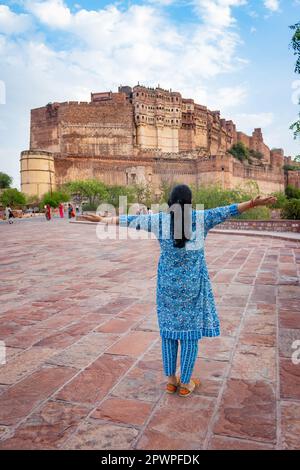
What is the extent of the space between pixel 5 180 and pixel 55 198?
22455 millimetres

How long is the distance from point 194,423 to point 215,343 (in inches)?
48.6

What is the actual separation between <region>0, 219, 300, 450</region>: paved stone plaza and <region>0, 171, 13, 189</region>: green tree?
5624cm

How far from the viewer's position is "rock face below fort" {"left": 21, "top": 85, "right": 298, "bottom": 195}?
43.2m

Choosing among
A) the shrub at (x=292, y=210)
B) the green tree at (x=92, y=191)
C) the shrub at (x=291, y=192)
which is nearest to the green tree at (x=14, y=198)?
the green tree at (x=92, y=191)

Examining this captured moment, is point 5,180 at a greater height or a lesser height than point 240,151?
lesser

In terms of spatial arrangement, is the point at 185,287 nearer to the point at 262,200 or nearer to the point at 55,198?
the point at 262,200

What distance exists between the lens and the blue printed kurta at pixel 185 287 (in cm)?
233

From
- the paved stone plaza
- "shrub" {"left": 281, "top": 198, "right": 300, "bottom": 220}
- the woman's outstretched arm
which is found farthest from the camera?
"shrub" {"left": 281, "top": 198, "right": 300, "bottom": 220}

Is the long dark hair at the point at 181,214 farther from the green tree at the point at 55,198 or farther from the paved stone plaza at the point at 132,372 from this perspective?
the green tree at the point at 55,198

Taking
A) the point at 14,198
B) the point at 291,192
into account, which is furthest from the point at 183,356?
the point at 291,192

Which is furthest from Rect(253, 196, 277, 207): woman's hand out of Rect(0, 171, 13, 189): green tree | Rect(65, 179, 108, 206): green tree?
Rect(0, 171, 13, 189): green tree

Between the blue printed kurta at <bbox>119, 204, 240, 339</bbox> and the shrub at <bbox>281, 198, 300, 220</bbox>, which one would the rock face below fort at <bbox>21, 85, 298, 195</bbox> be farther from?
the blue printed kurta at <bbox>119, 204, 240, 339</bbox>

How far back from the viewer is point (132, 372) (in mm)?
2686

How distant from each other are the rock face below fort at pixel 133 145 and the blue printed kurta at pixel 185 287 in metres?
40.2
